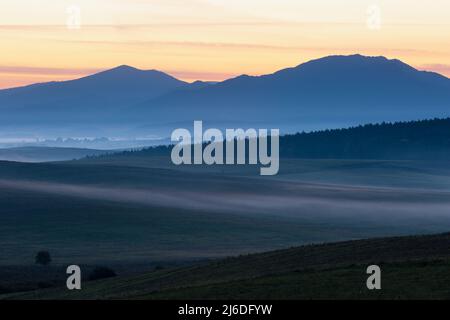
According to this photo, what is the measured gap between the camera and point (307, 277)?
37.2m

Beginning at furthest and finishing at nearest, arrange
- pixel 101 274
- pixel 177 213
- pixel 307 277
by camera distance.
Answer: pixel 177 213
pixel 101 274
pixel 307 277

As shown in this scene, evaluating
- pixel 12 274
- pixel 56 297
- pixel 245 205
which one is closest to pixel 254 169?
pixel 245 205

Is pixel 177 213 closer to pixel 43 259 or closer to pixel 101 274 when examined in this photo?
pixel 43 259

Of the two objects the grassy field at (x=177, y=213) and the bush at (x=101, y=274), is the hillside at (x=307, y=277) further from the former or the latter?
the grassy field at (x=177, y=213)

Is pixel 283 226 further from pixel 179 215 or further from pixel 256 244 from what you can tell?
pixel 256 244

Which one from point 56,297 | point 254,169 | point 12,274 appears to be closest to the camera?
point 56,297

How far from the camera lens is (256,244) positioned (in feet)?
272

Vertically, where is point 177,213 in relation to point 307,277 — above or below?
above

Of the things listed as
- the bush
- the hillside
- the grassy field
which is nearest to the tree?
the grassy field

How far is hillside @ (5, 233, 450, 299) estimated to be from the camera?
33.7 meters

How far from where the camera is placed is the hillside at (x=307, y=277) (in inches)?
1326

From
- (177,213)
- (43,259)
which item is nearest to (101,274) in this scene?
(43,259)

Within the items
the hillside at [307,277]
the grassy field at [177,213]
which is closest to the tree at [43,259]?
the grassy field at [177,213]

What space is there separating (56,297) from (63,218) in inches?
2260
